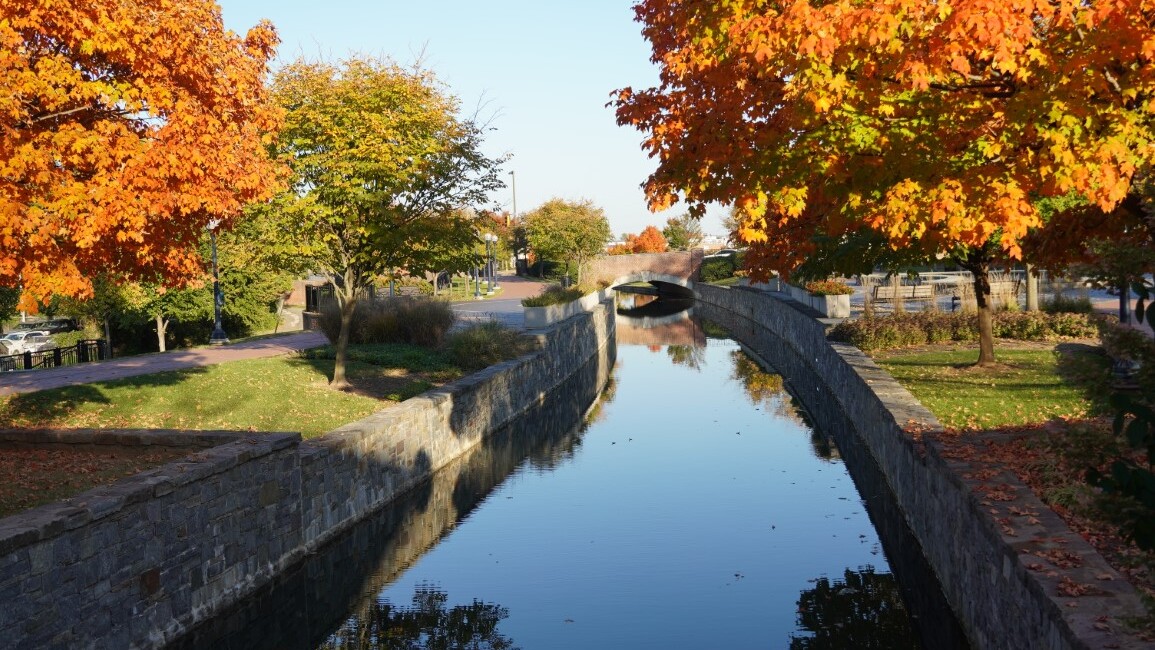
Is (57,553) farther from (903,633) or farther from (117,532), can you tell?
(903,633)

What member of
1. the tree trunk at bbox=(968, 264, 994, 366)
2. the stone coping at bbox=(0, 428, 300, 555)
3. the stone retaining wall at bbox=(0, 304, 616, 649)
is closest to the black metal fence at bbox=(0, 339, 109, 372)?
the stone retaining wall at bbox=(0, 304, 616, 649)

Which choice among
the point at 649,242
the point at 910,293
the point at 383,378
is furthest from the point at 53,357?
the point at 649,242

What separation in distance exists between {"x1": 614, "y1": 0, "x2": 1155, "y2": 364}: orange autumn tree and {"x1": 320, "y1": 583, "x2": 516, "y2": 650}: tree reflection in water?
5.30m

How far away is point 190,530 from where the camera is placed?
35.1 feet

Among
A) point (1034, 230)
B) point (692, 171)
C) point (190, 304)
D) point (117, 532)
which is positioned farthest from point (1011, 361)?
point (190, 304)

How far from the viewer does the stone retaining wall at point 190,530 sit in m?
8.55

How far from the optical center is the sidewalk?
18.7 metres

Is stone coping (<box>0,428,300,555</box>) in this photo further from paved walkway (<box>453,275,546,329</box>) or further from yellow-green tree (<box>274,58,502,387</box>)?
paved walkway (<box>453,275,546,329</box>)

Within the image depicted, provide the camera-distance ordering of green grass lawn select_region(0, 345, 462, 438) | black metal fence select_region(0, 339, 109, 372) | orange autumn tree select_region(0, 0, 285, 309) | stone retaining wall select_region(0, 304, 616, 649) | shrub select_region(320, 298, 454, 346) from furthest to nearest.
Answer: black metal fence select_region(0, 339, 109, 372), shrub select_region(320, 298, 454, 346), green grass lawn select_region(0, 345, 462, 438), orange autumn tree select_region(0, 0, 285, 309), stone retaining wall select_region(0, 304, 616, 649)

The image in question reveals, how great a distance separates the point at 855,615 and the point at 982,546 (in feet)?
8.40

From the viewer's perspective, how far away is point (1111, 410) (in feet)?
18.7

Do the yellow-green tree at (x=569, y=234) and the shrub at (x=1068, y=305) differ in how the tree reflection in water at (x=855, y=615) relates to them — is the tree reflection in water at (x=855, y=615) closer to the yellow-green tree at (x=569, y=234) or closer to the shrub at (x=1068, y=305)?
the shrub at (x=1068, y=305)

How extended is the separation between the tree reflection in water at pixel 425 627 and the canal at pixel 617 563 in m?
0.02

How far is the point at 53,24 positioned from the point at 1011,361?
54.8 ft
